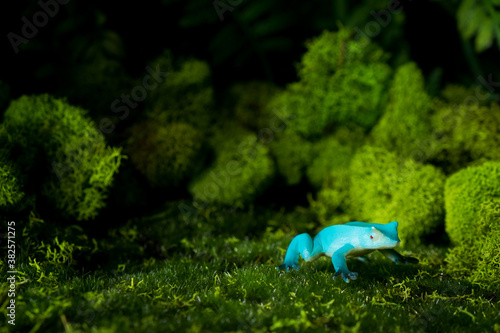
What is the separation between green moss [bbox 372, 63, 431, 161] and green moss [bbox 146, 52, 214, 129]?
1.80 metres

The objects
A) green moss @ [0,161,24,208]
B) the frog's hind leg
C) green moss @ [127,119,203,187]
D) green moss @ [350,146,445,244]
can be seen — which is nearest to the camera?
the frog's hind leg

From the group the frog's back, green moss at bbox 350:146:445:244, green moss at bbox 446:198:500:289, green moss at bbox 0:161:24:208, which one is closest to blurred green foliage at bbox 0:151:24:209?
green moss at bbox 0:161:24:208

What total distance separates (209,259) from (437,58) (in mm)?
4153

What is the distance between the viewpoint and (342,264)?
7.76 ft

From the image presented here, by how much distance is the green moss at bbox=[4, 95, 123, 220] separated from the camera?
324 centimetres

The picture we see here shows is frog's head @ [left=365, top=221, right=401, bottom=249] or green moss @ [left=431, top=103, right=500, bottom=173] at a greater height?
green moss @ [left=431, top=103, right=500, bottom=173]

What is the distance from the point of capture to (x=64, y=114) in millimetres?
3434

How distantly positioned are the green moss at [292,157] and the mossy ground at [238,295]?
42.3 inches

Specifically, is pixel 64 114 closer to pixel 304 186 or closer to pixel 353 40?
pixel 304 186

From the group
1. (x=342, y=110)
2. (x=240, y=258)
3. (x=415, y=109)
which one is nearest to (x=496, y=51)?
(x=415, y=109)

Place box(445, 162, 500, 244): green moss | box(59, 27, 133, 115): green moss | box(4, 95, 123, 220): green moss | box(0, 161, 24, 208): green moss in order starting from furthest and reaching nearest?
box(59, 27, 133, 115): green moss < box(4, 95, 123, 220): green moss < box(445, 162, 500, 244): green moss < box(0, 161, 24, 208): green moss

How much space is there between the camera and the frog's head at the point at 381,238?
89.6 inches

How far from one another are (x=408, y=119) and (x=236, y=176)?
67.8 inches

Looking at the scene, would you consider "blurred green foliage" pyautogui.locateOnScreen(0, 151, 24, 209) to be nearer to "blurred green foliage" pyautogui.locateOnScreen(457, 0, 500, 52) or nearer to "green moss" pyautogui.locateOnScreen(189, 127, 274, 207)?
"green moss" pyautogui.locateOnScreen(189, 127, 274, 207)
